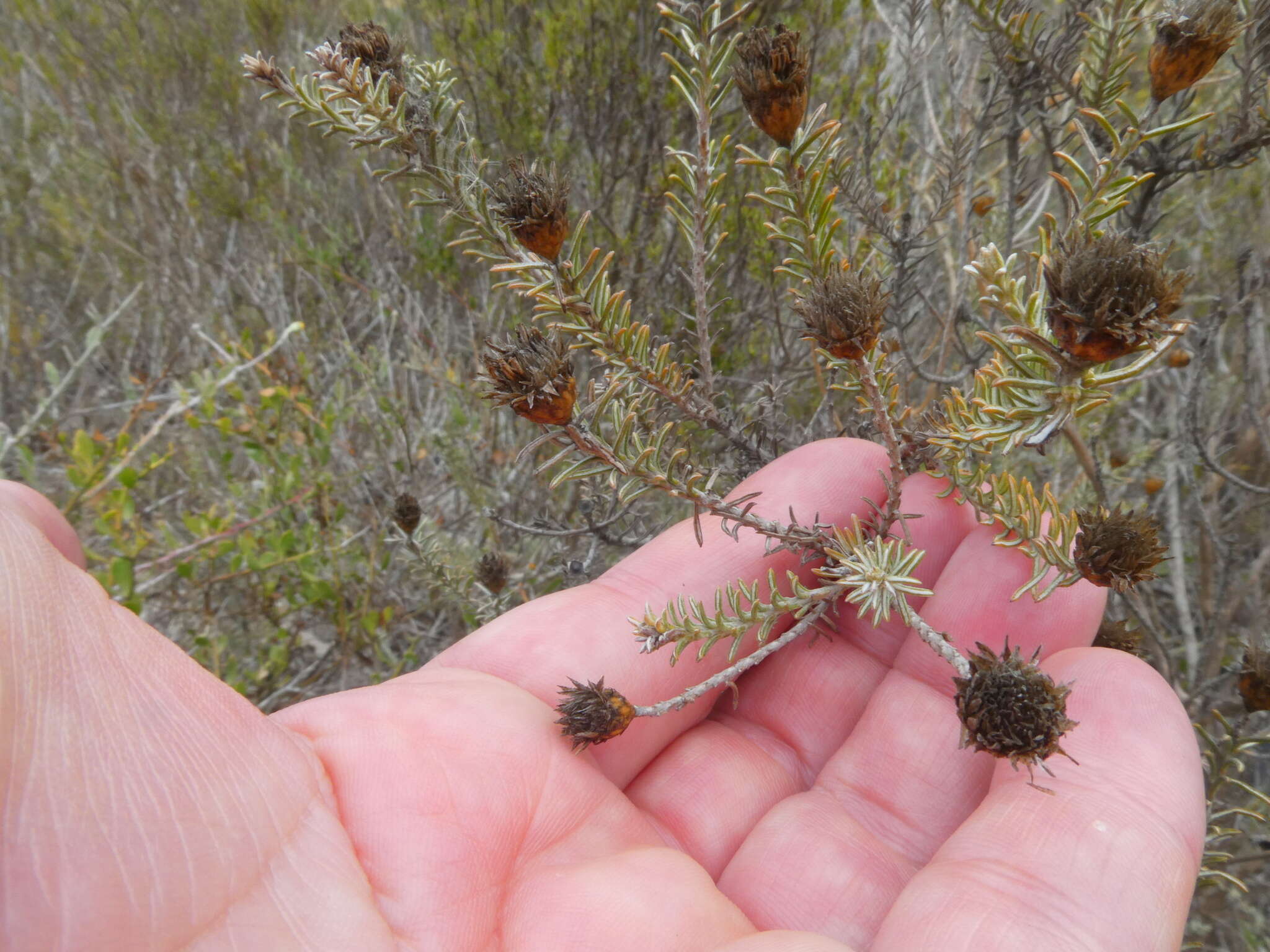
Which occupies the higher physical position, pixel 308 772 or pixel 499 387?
pixel 499 387

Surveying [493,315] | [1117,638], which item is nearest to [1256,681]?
[1117,638]

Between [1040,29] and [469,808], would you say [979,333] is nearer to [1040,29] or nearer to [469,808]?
[1040,29]

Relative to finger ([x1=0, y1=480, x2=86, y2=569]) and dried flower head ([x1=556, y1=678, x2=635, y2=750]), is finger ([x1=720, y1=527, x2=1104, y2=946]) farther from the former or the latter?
finger ([x1=0, y1=480, x2=86, y2=569])

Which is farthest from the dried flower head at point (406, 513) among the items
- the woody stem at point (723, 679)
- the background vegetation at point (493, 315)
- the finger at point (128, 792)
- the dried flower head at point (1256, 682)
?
the dried flower head at point (1256, 682)

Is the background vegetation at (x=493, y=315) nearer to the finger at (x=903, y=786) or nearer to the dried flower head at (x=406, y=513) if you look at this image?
Answer: the dried flower head at (x=406, y=513)

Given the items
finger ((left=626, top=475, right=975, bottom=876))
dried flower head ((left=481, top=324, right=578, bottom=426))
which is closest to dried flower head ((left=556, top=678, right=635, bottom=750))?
finger ((left=626, top=475, right=975, bottom=876))

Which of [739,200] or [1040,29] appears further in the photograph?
[739,200]

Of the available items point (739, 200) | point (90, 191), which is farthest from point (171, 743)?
point (90, 191)

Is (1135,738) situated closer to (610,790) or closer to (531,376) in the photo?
(610,790)
